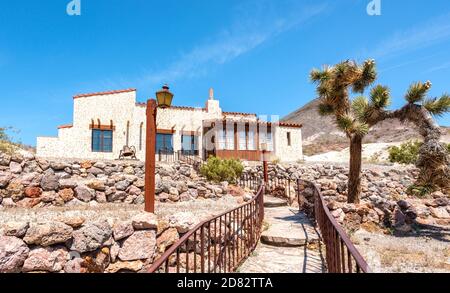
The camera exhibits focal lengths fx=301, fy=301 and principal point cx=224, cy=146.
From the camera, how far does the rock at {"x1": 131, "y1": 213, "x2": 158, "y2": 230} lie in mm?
7031

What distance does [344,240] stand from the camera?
340cm

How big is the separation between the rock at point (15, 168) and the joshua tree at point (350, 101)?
1247 cm

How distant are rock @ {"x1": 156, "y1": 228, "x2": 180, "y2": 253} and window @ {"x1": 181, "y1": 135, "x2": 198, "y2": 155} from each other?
16.8m

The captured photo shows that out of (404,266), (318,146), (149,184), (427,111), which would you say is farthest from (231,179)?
(318,146)

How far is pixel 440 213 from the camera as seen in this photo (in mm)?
13219

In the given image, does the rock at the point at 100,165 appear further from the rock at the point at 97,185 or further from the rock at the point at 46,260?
the rock at the point at 46,260

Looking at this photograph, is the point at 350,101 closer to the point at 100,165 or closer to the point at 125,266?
the point at 125,266

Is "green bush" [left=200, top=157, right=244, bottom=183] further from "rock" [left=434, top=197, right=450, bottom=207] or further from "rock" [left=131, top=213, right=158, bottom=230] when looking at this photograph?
"rock" [left=434, top=197, right=450, bottom=207]

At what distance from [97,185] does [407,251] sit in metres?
9.87

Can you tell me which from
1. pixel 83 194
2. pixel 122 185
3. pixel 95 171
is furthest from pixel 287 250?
pixel 95 171
